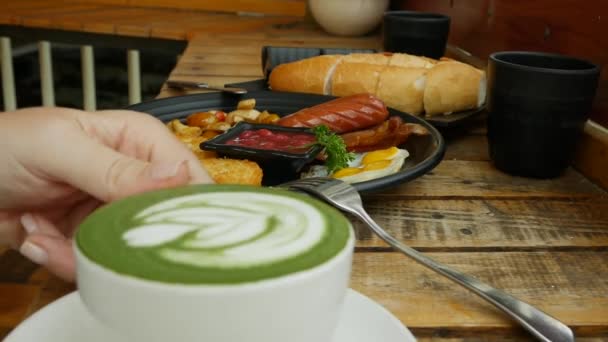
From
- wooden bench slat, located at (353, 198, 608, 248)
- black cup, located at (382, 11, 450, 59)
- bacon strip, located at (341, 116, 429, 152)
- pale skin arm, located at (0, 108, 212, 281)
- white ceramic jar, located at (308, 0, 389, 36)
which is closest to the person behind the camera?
pale skin arm, located at (0, 108, 212, 281)

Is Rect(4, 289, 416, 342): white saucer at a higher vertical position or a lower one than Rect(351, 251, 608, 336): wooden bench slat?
higher

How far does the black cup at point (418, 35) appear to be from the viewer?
193cm

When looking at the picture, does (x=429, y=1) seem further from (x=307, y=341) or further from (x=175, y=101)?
(x=307, y=341)

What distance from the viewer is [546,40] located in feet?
5.09

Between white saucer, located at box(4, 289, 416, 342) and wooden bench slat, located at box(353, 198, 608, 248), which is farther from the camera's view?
wooden bench slat, located at box(353, 198, 608, 248)

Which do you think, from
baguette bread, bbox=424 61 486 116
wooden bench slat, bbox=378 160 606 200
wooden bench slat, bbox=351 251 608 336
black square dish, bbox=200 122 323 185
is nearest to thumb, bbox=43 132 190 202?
wooden bench slat, bbox=351 251 608 336

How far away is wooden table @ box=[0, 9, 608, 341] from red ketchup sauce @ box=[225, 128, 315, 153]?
0.56 ft

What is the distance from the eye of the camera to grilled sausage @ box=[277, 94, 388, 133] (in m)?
1.24

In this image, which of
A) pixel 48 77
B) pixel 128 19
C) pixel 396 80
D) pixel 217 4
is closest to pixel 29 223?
pixel 396 80

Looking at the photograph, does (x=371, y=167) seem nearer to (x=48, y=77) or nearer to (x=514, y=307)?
(x=514, y=307)

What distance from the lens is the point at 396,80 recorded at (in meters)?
1.50

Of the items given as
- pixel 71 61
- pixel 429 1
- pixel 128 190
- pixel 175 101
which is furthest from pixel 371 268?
pixel 71 61

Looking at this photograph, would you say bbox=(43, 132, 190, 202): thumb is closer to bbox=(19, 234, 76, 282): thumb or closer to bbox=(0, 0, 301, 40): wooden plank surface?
bbox=(19, 234, 76, 282): thumb

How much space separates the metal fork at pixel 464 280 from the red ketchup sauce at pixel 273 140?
0.21 metres
